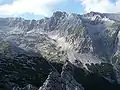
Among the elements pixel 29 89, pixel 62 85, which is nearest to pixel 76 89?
pixel 62 85

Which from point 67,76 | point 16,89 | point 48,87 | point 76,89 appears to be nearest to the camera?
point 48,87

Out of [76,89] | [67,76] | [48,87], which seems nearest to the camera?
[48,87]

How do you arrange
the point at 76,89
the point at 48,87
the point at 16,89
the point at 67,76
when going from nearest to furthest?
the point at 48,87 < the point at 16,89 < the point at 76,89 < the point at 67,76

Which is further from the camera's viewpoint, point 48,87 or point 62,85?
point 62,85

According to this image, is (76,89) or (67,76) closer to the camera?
(76,89)

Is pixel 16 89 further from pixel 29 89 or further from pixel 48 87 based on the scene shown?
pixel 48 87

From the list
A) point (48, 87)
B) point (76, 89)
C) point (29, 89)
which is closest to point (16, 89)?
point (29, 89)

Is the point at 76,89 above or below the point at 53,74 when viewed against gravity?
below

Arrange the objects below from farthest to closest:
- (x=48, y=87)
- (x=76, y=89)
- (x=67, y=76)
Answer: (x=67, y=76) < (x=76, y=89) < (x=48, y=87)

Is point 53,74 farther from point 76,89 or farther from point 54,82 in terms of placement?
point 76,89
